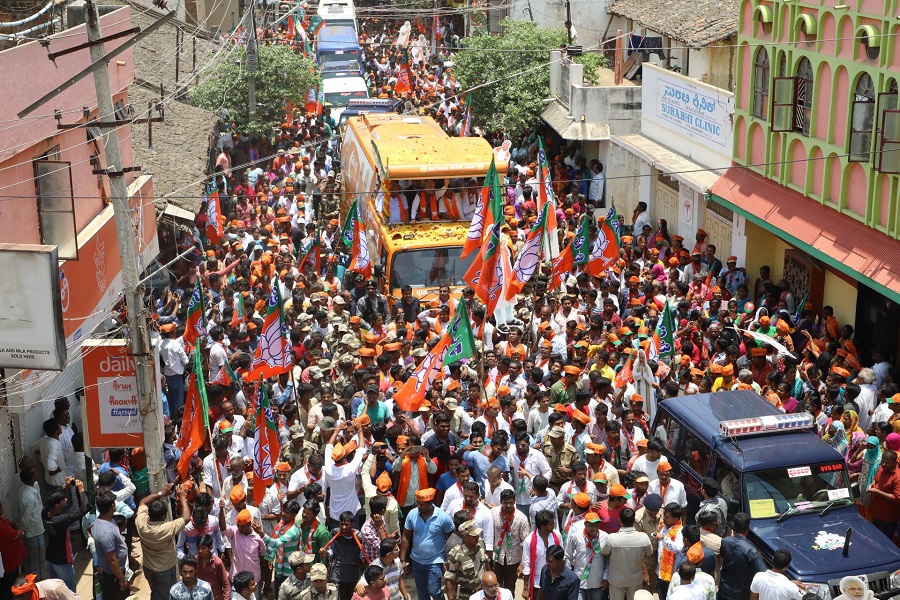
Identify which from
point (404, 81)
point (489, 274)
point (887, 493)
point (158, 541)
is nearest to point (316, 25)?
point (404, 81)

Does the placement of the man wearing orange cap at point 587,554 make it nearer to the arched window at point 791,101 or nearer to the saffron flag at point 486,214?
the saffron flag at point 486,214

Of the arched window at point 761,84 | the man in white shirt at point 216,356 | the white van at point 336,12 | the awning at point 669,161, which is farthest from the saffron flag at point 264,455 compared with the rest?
the white van at point 336,12

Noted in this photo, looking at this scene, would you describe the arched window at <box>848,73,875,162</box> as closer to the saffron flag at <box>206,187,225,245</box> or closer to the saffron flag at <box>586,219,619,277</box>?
the saffron flag at <box>586,219,619,277</box>

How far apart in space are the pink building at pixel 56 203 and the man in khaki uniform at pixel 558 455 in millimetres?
4693

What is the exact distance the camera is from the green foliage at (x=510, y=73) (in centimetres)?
2839

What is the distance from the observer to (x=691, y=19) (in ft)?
74.5

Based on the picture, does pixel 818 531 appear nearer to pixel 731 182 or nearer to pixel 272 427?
pixel 272 427

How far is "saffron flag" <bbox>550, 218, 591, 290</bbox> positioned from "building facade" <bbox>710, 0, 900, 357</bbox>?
271 cm

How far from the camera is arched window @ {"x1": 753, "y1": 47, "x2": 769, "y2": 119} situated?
17.6 metres

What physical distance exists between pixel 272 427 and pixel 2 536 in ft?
8.88

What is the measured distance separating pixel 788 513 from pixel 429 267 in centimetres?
852

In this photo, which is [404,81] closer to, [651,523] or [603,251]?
[603,251]

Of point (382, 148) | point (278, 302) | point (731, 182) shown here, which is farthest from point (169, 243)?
point (731, 182)

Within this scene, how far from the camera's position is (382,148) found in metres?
19.0
